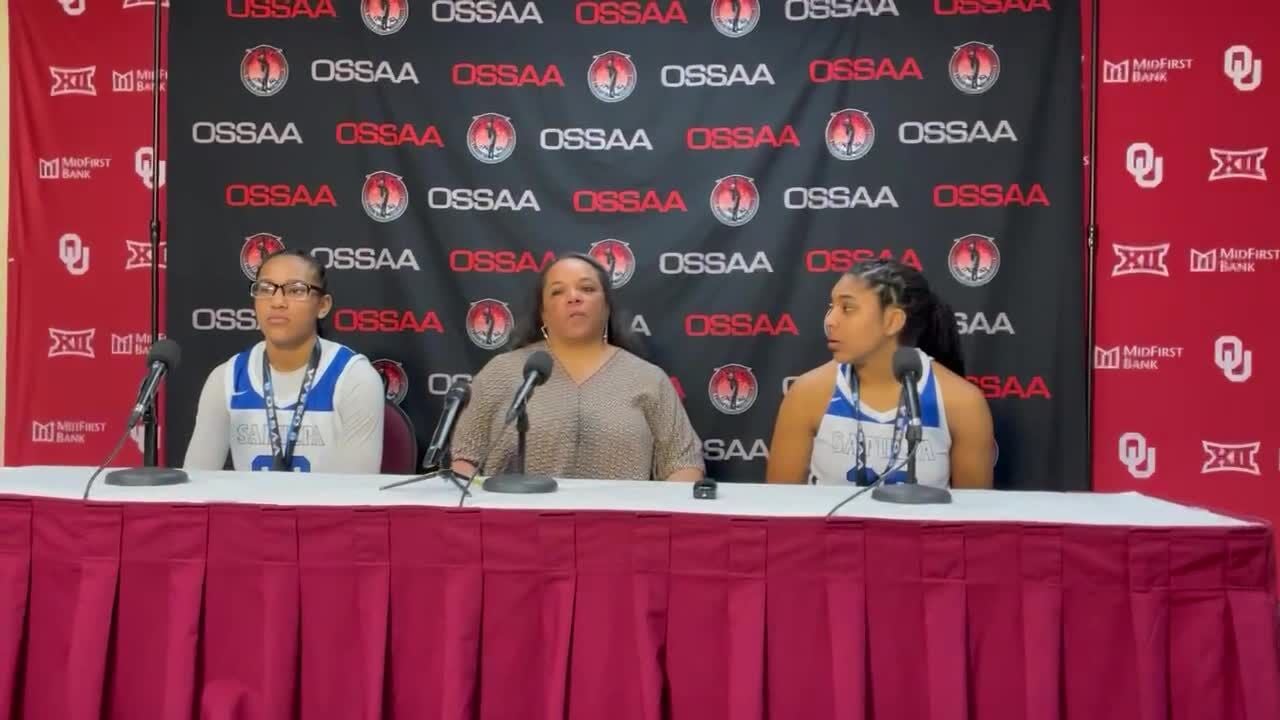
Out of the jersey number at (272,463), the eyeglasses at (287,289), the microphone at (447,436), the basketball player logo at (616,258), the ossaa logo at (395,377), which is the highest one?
the basketball player logo at (616,258)

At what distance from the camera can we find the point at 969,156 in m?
3.86

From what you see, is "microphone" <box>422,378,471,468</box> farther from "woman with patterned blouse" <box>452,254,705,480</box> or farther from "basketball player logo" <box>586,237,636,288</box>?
"basketball player logo" <box>586,237,636,288</box>

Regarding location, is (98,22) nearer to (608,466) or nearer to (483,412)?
(483,412)

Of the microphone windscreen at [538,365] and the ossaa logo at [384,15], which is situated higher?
the ossaa logo at [384,15]

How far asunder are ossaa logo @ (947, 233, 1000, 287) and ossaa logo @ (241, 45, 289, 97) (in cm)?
262

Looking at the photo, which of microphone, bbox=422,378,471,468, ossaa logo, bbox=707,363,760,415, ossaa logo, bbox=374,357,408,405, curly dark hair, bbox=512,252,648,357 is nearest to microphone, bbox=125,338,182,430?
microphone, bbox=422,378,471,468

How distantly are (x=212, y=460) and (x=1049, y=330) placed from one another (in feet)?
9.56

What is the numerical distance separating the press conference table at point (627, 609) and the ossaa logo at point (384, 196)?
6.62 feet

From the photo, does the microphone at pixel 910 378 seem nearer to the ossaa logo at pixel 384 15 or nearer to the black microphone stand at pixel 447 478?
the black microphone stand at pixel 447 478

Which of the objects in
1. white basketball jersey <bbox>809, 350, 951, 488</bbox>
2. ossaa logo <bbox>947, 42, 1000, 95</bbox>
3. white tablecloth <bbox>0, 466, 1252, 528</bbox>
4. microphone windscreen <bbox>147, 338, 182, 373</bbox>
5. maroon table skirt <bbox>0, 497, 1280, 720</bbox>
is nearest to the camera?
maroon table skirt <bbox>0, 497, 1280, 720</bbox>

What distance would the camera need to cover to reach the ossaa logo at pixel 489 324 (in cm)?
405

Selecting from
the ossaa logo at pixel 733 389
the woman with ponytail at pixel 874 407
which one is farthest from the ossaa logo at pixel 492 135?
the woman with ponytail at pixel 874 407

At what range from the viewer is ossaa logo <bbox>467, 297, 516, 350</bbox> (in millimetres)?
4055

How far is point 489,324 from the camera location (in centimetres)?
406
